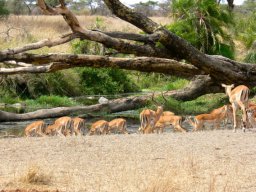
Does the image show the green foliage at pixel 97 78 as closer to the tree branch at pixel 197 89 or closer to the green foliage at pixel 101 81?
the green foliage at pixel 101 81

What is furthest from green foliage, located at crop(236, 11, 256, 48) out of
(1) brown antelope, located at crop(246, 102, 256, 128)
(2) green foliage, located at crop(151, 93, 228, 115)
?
(1) brown antelope, located at crop(246, 102, 256, 128)

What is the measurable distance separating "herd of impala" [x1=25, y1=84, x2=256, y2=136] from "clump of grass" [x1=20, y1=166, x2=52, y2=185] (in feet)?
22.1

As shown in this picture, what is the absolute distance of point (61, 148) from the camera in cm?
1252

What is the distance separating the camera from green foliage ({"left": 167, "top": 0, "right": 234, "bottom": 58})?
102 ft

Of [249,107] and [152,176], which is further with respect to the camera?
[249,107]

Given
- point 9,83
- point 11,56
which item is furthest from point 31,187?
point 9,83

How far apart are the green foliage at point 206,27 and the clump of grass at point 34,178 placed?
72.0 ft

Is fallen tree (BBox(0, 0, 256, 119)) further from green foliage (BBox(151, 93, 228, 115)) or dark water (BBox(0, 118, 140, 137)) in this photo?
green foliage (BBox(151, 93, 228, 115))

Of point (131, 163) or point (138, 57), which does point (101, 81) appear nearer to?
point (138, 57)

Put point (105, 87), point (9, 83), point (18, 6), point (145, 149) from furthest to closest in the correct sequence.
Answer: point (18, 6) < point (105, 87) < point (9, 83) < point (145, 149)

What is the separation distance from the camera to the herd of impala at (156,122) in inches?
635

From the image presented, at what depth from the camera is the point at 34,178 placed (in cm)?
905

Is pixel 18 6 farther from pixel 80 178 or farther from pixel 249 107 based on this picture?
pixel 80 178

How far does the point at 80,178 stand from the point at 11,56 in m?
8.88
